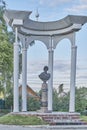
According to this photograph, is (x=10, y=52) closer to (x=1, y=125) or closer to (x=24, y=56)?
(x=24, y=56)

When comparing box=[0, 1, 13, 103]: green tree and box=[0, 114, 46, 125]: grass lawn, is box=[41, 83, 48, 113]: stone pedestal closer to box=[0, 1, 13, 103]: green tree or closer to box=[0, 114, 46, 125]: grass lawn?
box=[0, 114, 46, 125]: grass lawn

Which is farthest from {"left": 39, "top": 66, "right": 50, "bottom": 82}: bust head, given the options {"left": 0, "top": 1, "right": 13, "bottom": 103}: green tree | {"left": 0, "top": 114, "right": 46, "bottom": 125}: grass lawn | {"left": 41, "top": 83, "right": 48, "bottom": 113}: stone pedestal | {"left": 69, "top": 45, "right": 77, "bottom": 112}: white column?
{"left": 0, "top": 1, "right": 13, "bottom": 103}: green tree

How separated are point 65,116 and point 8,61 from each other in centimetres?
1053

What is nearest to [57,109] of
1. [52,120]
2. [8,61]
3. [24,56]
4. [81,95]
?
[81,95]

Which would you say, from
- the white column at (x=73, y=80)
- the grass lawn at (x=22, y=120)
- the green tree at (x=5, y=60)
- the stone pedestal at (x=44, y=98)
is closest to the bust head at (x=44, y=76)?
the stone pedestal at (x=44, y=98)

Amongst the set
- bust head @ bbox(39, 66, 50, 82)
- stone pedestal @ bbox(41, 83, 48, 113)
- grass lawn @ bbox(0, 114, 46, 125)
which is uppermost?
bust head @ bbox(39, 66, 50, 82)

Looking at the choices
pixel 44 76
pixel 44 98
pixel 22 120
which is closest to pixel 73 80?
pixel 44 76

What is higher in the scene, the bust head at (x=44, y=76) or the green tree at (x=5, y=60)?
the green tree at (x=5, y=60)

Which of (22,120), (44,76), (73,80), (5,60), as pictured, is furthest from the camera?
(5,60)

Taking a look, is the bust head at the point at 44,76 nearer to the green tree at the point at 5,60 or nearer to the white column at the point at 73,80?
the white column at the point at 73,80

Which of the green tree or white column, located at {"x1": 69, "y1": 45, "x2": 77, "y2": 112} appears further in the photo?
the green tree

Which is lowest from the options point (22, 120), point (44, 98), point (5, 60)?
point (22, 120)

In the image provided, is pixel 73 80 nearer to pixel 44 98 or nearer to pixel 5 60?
pixel 44 98

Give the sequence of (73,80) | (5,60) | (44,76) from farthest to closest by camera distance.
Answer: (5,60), (73,80), (44,76)
